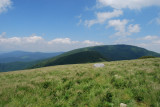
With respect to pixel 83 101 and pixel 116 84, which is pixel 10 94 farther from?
pixel 116 84

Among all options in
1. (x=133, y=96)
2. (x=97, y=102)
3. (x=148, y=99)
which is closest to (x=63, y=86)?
(x=97, y=102)

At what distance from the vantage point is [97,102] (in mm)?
3947

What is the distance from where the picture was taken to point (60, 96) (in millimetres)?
4699

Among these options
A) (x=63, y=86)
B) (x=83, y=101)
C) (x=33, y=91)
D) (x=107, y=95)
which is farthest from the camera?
(x=63, y=86)

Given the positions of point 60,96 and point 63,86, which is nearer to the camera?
point 60,96

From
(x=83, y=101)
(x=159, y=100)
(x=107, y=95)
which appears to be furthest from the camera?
(x=107, y=95)

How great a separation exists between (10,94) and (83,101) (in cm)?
400

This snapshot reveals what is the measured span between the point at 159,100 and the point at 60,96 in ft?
14.5

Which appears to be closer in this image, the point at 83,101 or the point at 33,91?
the point at 83,101

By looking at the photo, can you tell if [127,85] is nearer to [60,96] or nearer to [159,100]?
[159,100]

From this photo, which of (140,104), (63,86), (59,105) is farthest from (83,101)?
(140,104)

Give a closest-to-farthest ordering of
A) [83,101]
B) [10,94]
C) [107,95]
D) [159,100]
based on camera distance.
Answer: [159,100] → [83,101] → [107,95] → [10,94]

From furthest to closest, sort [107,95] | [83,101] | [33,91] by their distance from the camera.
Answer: [33,91] → [107,95] → [83,101]

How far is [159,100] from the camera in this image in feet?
12.4
